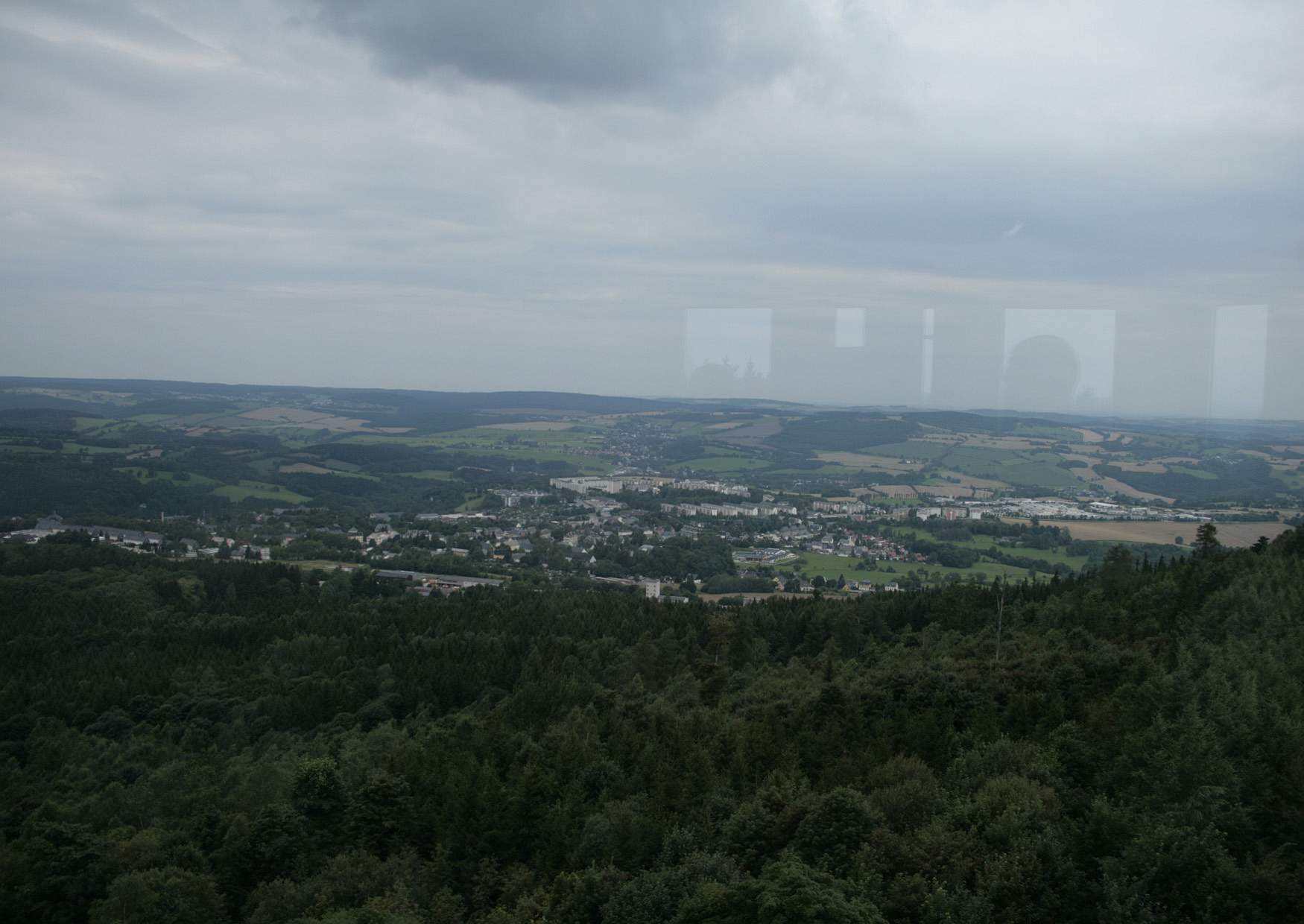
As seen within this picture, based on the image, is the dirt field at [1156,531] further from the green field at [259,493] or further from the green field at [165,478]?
the green field at [165,478]

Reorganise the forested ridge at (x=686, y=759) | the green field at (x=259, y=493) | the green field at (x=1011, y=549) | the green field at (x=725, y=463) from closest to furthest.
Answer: the forested ridge at (x=686, y=759) < the green field at (x=1011, y=549) < the green field at (x=259, y=493) < the green field at (x=725, y=463)

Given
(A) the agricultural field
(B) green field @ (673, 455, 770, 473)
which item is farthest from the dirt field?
(B) green field @ (673, 455, 770, 473)

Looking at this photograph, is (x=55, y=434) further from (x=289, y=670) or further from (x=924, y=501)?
(x=924, y=501)

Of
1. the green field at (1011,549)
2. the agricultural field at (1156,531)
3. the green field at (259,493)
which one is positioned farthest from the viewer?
the green field at (259,493)

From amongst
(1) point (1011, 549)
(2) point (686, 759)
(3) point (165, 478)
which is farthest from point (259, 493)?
(2) point (686, 759)

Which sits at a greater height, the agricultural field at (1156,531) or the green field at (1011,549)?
the agricultural field at (1156,531)

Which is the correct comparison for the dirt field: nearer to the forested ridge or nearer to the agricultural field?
the agricultural field

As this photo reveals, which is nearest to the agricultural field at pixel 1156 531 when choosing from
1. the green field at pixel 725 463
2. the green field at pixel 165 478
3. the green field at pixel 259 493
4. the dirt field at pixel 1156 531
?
the dirt field at pixel 1156 531

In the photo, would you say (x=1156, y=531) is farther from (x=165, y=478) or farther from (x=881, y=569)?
(x=165, y=478)
